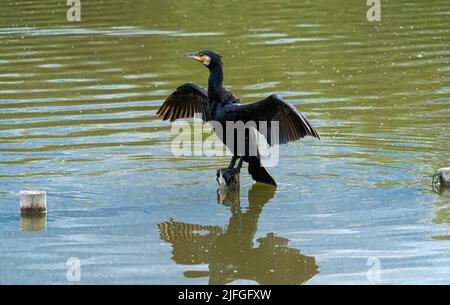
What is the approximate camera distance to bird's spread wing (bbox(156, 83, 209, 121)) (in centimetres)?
1221

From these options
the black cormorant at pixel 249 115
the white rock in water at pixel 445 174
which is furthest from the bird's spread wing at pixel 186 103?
the white rock in water at pixel 445 174

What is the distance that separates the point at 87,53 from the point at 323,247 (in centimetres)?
1141

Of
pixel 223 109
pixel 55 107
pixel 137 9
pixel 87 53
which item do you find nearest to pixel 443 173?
pixel 223 109

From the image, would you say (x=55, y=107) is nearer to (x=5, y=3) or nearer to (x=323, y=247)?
(x=323, y=247)

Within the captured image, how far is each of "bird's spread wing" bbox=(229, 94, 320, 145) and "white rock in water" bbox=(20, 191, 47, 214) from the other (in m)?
2.18

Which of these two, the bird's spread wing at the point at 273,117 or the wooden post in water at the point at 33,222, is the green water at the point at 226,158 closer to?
the wooden post in water at the point at 33,222

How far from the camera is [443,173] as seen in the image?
A: 34.7 feet

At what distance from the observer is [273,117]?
423 inches

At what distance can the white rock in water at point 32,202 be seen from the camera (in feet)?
32.7

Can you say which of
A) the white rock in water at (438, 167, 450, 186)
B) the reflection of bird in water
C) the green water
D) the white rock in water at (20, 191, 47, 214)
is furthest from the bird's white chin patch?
the white rock in water at (438, 167, 450, 186)

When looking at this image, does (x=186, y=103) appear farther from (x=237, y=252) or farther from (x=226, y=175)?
(x=237, y=252)

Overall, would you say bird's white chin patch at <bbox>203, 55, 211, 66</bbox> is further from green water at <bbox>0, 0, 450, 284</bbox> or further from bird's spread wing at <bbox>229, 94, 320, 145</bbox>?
green water at <bbox>0, 0, 450, 284</bbox>

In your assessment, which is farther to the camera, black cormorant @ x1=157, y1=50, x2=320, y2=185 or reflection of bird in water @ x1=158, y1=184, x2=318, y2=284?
black cormorant @ x1=157, y1=50, x2=320, y2=185

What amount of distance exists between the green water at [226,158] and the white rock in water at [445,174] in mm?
200
